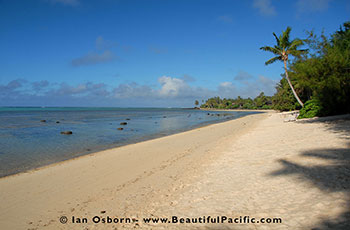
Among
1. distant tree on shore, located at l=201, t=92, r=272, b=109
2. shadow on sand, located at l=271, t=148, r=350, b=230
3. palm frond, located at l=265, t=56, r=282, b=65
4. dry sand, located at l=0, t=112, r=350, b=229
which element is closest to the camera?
shadow on sand, located at l=271, t=148, r=350, b=230

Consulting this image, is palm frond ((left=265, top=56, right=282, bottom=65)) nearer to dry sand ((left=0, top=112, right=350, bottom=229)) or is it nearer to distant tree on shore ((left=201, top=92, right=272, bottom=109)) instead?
dry sand ((left=0, top=112, right=350, bottom=229))

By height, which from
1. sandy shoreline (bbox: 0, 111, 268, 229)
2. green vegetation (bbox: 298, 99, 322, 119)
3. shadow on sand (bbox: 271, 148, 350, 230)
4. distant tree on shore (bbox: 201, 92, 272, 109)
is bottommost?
sandy shoreline (bbox: 0, 111, 268, 229)

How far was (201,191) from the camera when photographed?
557 cm

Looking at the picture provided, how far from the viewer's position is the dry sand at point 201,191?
163 inches

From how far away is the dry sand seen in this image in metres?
4.15

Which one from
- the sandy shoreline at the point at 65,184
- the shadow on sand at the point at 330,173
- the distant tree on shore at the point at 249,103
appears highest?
the distant tree on shore at the point at 249,103

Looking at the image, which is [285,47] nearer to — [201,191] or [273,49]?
[273,49]

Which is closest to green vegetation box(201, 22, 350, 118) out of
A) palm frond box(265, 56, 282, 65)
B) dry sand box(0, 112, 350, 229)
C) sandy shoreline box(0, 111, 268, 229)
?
palm frond box(265, 56, 282, 65)

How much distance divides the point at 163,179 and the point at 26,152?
11.8 m

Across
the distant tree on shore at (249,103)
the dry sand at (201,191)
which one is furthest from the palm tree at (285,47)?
the distant tree on shore at (249,103)

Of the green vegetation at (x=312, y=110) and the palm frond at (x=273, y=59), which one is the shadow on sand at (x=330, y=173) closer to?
the green vegetation at (x=312, y=110)

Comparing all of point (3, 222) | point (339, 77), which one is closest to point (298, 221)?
point (3, 222)

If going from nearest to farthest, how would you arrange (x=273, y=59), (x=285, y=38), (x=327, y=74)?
(x=327, y=74) < (x=285, y=38) < (x=273, y=59)

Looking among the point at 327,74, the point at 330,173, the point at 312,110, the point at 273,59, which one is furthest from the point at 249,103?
the point at 330,173
